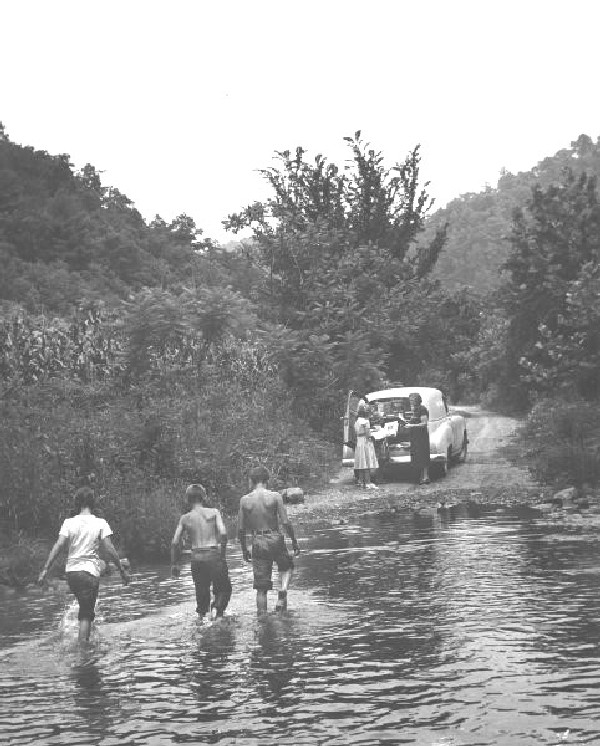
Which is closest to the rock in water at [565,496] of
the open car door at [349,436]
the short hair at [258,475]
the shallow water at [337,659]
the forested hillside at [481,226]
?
the shallow water at [337,659]

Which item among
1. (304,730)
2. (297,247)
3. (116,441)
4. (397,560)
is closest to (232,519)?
(116,441)

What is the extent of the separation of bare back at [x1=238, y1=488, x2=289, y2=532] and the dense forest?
563cm

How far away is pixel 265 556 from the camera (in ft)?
40.3

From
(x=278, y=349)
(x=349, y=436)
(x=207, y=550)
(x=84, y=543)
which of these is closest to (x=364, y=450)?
(x=349, y=436)

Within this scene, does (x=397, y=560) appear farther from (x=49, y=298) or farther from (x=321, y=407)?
(x=49, y=298)

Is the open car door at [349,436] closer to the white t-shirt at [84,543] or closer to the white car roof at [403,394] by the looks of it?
the white car roof at [403,394]

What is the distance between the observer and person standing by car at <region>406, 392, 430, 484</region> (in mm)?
26500

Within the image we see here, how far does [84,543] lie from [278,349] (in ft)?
78.0

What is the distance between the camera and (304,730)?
779 cm

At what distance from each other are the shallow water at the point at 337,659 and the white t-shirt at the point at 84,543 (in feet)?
2.43

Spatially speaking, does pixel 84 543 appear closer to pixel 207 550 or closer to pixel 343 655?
pixel 207 550

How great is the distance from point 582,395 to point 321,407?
7.45 m

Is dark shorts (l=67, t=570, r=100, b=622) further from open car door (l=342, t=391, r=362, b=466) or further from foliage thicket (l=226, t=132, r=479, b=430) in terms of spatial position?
foliage thicket (l=226, t=132, r=479, b=430)

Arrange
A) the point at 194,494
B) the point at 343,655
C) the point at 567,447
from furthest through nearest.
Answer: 1. the point at 567,447
2. the point at 194,494
3. the point at 343,655
